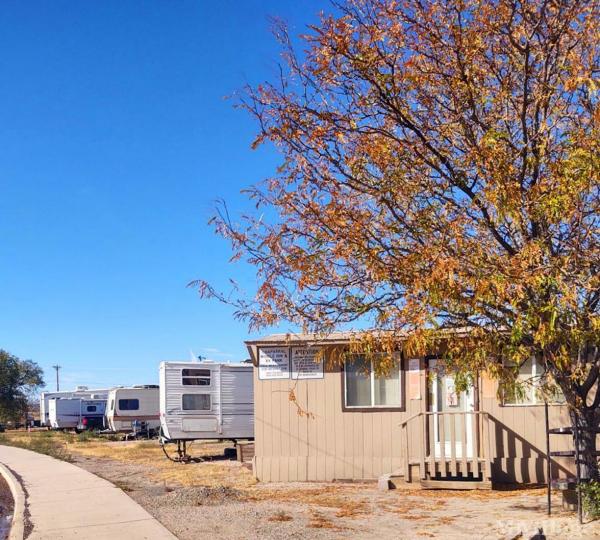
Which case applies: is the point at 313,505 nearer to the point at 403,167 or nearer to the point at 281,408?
the point at 281,408

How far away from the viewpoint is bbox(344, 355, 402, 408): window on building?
15703mm

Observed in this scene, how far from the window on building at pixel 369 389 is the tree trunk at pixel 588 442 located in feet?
20.5

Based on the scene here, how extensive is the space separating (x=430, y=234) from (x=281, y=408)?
9.09 m

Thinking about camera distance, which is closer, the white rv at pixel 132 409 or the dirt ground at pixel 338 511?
the dirt ground at pixel 338 511

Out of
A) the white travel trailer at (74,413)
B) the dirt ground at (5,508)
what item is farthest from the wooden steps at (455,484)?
the white travel trailer at (74,413)

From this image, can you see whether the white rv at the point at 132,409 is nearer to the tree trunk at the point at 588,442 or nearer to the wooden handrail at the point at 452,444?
the wooden handrail at the point at 452,444

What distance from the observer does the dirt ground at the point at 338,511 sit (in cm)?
972

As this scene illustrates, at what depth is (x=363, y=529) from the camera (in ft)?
33.4

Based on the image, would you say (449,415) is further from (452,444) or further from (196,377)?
(196,377)

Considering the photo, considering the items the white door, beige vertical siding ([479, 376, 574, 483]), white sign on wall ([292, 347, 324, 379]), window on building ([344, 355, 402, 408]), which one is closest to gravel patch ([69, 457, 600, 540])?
beige vertical siding ([479, 376, 574, 483])

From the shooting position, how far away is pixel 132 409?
3584cm

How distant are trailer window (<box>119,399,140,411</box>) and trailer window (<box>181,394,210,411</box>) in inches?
553

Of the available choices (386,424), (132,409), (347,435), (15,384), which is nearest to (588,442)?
(386,424)

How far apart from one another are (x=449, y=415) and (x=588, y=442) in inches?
219
